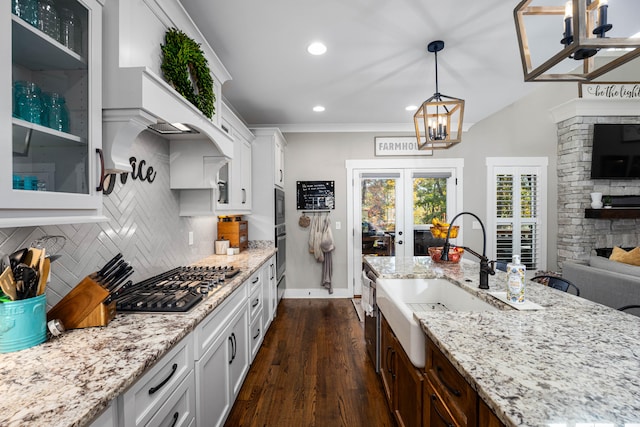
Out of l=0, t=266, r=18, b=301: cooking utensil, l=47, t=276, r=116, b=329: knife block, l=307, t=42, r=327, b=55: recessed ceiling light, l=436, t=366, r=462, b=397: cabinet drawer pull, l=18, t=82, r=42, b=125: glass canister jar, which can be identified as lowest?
l=436, t=366, r=462, b=397: cabinet drawer pull

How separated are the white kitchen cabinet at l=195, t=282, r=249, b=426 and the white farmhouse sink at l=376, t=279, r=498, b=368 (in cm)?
99

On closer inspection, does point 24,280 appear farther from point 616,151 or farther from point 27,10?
point 616,151

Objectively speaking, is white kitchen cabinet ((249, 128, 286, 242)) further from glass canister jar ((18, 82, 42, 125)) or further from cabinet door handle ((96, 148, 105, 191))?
glass canister jar ((18, 82, 42, 125))

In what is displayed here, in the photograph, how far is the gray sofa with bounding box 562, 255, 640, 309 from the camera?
2.55 metres

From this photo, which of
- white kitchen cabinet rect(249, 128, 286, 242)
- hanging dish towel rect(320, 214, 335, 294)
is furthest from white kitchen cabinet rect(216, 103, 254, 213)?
hanging dish towel rect(320, 214, 335, 294)

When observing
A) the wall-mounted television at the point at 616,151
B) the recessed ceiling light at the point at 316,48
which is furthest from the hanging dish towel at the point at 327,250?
the wall-mounted television at the point at 616,151

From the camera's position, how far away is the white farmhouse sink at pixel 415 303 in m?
1.22

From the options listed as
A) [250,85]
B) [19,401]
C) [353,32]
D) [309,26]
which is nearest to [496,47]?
[353,32]

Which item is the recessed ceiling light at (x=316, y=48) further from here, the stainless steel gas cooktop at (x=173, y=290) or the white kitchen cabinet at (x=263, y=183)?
the stainless steel gas cooktop at (x=173, y=290)

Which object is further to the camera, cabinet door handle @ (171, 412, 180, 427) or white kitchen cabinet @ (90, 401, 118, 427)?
cabinet door handle @ (171, 412, 180, 427)

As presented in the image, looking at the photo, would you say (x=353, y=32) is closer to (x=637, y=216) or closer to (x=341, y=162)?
(x=341, y=162)

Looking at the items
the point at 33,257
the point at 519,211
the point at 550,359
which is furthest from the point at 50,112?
the point at 519,211

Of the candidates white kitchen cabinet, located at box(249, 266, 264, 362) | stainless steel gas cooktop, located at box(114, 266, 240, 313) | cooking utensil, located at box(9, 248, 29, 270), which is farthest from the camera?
white kitchen cabinet, located at box(249, 266, 264, 362)

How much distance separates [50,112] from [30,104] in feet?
0.24
